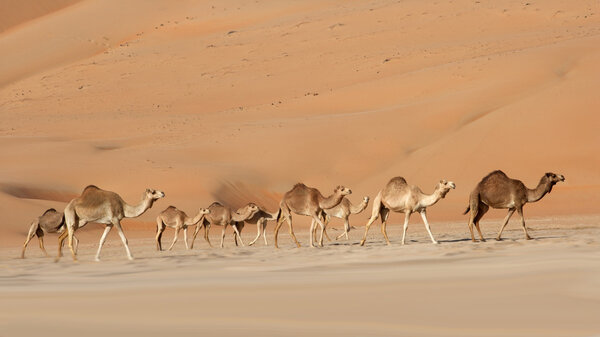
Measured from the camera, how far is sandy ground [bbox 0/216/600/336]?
9086mm

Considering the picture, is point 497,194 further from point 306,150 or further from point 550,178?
point 306,150

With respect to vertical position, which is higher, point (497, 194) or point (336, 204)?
point (336, 204)

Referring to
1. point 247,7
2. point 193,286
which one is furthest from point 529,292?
point 247,7

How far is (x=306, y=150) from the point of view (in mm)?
45562

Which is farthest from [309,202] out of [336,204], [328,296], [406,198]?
[328,296]

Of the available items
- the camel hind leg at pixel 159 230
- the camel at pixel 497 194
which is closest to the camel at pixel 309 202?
the camel at pixel 497 194

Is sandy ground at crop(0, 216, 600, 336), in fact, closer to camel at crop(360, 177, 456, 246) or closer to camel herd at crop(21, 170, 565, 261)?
camel herd at crop(21, 170, 565, 261)

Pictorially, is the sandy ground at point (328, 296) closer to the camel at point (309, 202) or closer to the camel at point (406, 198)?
the camel at point (406, 198)

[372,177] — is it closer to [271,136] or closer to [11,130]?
[271,136]

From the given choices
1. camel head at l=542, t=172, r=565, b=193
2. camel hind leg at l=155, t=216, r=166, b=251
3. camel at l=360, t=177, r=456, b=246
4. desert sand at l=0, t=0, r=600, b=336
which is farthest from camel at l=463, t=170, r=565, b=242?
camel hind leg at l=155, t=216, r=166, b=251

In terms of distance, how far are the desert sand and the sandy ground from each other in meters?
0.05

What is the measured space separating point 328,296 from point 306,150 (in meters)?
34.5

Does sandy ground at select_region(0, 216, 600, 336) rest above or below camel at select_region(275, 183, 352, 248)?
below

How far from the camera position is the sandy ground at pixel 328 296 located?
9.09 m
